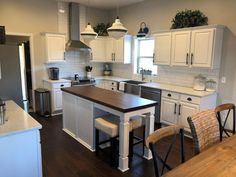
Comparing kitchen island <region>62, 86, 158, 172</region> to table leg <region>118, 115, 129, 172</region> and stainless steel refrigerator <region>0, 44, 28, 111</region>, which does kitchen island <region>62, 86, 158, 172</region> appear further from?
stainless steel refrigerator <region>0, 44, 28, 111</region>

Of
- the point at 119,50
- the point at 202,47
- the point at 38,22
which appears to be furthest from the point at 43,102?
the point at 202,47

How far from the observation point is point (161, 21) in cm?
499

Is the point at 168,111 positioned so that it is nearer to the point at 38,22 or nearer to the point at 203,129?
the point at 203,129

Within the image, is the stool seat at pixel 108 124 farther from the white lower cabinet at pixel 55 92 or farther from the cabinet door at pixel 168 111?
the white lower cabinet at pixel 55 92

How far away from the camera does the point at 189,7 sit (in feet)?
14.3

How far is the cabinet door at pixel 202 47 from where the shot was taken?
145 inches

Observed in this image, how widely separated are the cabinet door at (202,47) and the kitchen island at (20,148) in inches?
124

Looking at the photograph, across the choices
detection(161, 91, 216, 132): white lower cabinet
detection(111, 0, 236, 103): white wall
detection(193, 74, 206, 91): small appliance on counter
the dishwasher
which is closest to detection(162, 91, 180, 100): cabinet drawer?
detection(161, 91, 216, 132): white lower cabinet

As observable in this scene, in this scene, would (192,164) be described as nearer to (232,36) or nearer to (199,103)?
(199,103)

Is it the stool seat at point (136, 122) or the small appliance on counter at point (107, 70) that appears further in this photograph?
the small appliance on counter at point (107, 70)

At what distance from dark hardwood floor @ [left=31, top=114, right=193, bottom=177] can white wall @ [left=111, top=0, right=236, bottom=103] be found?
1.43 meters

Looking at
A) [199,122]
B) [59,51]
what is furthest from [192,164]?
[59,51]

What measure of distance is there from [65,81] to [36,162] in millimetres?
3334

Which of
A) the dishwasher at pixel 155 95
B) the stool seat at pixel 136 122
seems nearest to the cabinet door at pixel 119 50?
the dishwasher at pixel 155 95
